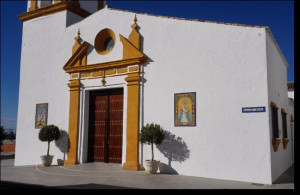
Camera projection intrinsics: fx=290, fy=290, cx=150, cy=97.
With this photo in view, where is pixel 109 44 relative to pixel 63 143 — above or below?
above

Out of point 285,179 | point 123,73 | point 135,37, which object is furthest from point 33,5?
point 285,179

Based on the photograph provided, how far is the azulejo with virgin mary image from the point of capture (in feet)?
32.2

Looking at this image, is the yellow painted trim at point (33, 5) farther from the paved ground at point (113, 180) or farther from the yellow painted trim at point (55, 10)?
the paved ground at point (113, 180)

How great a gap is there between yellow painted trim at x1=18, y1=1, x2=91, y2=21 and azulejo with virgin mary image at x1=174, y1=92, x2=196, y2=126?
6.90 meters

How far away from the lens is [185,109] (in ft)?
32.5

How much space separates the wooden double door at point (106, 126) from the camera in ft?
37.9

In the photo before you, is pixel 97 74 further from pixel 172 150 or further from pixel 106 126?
pixel 172 150

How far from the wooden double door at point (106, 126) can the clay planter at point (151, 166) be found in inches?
75.5

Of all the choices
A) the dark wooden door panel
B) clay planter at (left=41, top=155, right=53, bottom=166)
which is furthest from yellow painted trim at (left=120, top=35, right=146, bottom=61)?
clay planter at (left=41, top=155, right=53, bottom=166)

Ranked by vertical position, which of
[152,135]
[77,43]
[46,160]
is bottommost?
[46,160]

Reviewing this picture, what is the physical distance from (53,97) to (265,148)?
9.03 metres

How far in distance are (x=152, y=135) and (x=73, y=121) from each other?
4.10 m

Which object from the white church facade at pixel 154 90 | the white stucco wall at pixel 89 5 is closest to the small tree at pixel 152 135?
the white church facade at pixel 154 90

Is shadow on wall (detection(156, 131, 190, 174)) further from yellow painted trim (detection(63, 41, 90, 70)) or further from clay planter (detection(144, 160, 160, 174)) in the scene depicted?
yellow painted trim (detection(63, 41, 90, 70))
